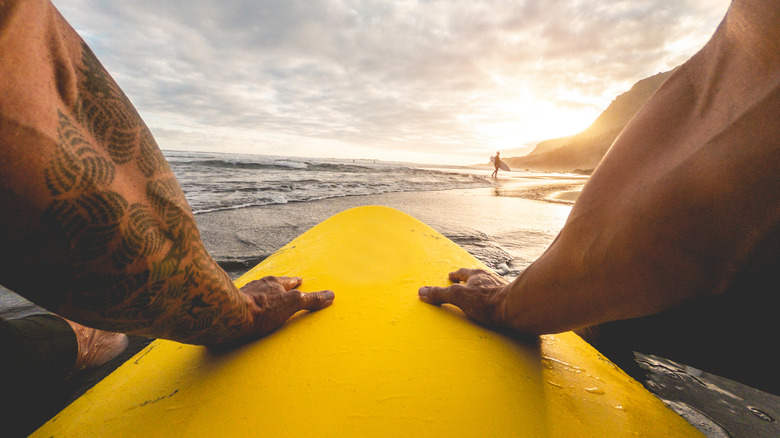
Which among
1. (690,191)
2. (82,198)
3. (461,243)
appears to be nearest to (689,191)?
(690,191)

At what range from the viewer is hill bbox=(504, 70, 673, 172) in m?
42.5

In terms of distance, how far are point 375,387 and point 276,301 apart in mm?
527

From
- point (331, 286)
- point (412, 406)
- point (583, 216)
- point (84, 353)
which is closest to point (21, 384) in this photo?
point (84, 353)

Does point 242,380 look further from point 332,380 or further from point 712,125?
point 712,125

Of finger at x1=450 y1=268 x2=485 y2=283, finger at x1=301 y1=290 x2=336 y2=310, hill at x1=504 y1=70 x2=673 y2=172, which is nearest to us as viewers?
finger at x1=301 y1=290 x2=336 y2=310

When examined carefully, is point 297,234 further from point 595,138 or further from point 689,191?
point 595,138

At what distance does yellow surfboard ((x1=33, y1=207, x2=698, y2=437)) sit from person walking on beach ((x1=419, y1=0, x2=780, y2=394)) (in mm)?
201

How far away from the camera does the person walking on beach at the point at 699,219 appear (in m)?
0.45

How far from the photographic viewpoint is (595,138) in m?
Result: 46.0

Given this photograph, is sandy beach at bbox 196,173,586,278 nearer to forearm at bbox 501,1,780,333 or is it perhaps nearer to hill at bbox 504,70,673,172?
forearm at bbox 501,1,780,333

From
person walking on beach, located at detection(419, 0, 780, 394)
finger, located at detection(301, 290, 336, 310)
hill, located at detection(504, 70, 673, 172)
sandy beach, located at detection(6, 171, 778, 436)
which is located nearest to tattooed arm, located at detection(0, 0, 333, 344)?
finger, located at detection(301, 290, 336, 310)

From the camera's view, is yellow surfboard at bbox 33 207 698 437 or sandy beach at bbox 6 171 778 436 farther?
sandy beach at bbox 6 171 778 436

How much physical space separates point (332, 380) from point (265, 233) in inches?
125

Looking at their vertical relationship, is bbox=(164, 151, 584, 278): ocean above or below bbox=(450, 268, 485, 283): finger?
below
